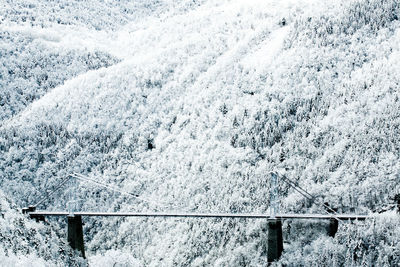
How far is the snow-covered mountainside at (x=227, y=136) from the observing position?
65.0 feet

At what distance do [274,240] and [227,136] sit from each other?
999cm

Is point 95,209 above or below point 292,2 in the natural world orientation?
below

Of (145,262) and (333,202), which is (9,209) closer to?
(145,262)

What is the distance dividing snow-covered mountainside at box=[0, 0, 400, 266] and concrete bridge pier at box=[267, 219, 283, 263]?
0.35 meters

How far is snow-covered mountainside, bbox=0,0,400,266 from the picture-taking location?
1980 cm

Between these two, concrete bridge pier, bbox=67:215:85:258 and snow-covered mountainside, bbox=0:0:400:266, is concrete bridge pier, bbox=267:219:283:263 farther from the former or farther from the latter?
concrete bridge pier, bbox=67:215:85:258

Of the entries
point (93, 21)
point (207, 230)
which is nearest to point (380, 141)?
point (207, 230)

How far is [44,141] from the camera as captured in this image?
32.8 m

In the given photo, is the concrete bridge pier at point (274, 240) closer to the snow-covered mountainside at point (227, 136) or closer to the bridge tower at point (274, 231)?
the bridge tower at point (274, 231)

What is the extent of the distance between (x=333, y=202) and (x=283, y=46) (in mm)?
15152

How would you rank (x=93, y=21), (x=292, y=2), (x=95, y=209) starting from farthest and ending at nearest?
1. (x=93, y=21)
2. (x=292, y=2)
3. (x=95, y=209)

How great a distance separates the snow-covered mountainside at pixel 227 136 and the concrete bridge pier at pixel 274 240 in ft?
1.14

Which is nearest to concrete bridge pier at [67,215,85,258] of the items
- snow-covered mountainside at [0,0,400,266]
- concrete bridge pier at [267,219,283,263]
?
snow-covered mountainside at [0,0,400,266]

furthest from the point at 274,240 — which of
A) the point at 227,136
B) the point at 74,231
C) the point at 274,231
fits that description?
the point at 227,136
